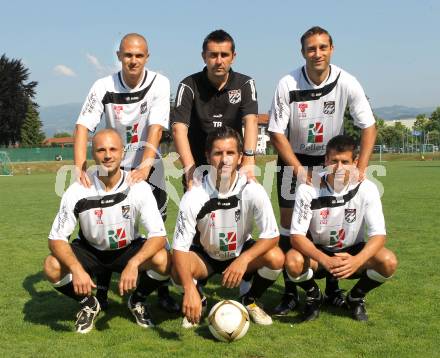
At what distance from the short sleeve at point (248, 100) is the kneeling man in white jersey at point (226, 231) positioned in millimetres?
902

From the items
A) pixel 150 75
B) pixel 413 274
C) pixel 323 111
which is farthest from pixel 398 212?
pixel 150 75

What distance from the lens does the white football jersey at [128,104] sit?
5.12 meters

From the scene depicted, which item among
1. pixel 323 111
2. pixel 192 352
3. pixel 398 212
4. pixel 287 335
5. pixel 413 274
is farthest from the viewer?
pixel 398 212

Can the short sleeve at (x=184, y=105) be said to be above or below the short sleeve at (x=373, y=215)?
above

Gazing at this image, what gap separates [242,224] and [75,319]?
1.79m

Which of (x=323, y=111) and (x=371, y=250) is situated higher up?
(x=323, y=111)

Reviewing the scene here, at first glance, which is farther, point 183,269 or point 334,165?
point 334,165

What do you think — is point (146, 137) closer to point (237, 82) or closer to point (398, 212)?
point (237, 82)

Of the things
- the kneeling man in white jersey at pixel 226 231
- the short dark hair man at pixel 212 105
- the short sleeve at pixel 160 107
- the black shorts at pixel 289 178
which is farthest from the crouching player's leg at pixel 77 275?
the black shorts at pixel 289 178

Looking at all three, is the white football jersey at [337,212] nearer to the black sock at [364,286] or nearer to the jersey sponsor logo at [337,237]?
the jersey sponsor logo at [337,237]

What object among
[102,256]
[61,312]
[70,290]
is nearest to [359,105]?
[102,256]

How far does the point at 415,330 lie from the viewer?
4.24 metres

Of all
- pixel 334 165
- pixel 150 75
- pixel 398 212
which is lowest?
pixel 398 212

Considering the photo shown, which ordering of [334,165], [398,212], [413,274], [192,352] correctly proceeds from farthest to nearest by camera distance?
1. [398,212]
2. [413,274]
3. [334,165]
4. [192,352]
